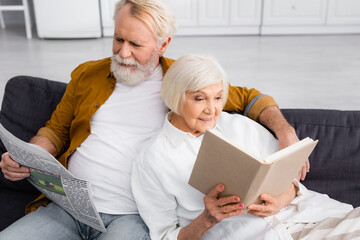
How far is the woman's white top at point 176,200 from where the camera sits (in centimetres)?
123

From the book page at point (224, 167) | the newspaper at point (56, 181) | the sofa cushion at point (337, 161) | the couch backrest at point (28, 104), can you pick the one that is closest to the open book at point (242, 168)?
the book page at point (224, 167)

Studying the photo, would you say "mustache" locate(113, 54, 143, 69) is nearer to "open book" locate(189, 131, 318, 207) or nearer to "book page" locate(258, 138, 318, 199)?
"open book" locate(189, 131, 318, 207)

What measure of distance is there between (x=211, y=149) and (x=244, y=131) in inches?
16.2

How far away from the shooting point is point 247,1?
4.84 m

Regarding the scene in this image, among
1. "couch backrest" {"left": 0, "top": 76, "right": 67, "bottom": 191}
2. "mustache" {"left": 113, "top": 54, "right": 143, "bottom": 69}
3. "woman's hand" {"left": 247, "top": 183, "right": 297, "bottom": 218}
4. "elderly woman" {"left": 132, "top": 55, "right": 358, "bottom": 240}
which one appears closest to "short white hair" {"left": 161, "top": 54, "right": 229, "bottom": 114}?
"elderly woman" {"left": 132, "top": 55, "right": 358, "bottom": 240}

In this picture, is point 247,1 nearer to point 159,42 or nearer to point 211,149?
point 159,42

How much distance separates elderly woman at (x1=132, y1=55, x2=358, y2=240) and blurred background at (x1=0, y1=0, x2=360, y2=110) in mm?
2641

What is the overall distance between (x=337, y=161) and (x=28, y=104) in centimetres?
130

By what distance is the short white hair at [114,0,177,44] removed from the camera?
142 cm

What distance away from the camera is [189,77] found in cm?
121

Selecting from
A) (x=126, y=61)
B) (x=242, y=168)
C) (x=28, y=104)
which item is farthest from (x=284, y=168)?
(x=28, y=104)

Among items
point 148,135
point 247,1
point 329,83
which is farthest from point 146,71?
point 247,1

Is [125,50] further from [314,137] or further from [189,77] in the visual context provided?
[314,137]

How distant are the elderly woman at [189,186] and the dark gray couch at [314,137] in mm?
282
